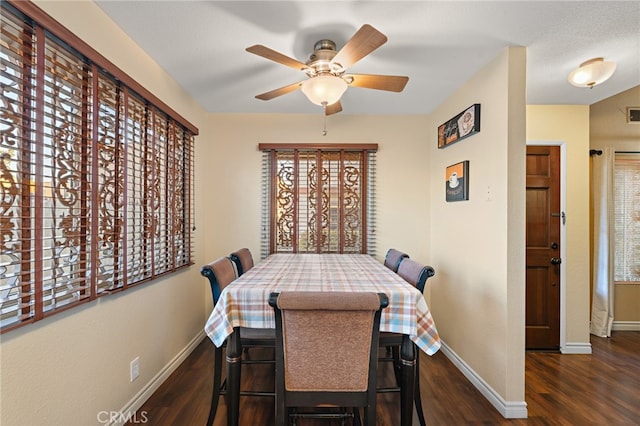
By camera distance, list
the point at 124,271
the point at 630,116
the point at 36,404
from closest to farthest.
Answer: the point at 36,404, the point at 124,271, the point at 630,116

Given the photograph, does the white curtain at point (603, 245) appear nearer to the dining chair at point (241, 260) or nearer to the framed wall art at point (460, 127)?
the framed wall art at point (460, 127)

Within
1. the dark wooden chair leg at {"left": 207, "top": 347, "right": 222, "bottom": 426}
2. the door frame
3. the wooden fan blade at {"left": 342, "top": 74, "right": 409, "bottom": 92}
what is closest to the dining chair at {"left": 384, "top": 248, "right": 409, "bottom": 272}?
the wooden fan blade at {"left": 342, "top": 74, "right": 409, "bottom": 92}

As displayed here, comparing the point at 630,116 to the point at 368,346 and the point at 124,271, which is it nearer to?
the point at 368,346

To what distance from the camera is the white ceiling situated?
159 cm

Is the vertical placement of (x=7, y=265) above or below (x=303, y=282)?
above

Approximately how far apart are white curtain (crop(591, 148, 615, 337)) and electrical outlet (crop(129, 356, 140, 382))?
4.57 meters

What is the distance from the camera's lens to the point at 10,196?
109cm

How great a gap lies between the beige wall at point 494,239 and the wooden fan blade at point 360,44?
110 cm

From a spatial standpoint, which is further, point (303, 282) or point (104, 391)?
point (303, 282)

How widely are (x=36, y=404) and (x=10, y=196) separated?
2.94 ft

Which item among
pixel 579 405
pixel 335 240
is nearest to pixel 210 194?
pixel 335 240

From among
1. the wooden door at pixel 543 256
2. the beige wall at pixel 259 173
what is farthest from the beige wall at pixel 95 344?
the wooden door at pixel 543 256

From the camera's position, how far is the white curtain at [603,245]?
10.3ft

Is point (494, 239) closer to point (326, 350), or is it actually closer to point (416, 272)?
point (416, 272)
